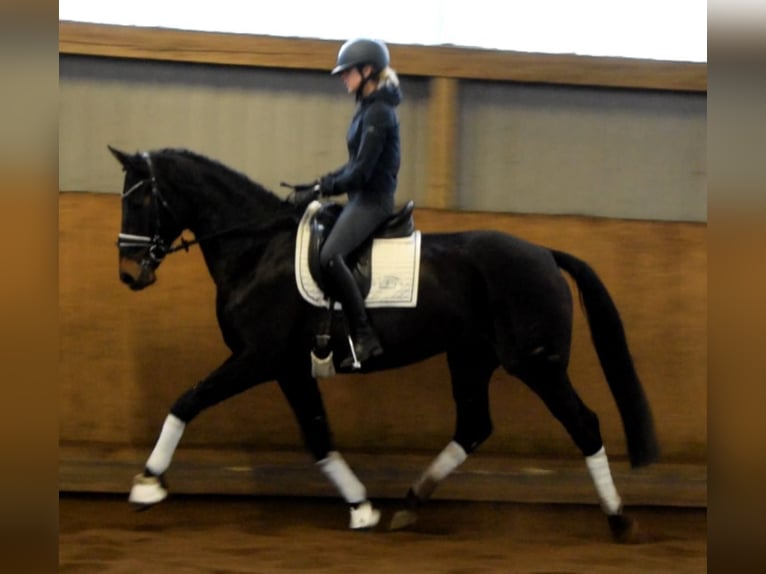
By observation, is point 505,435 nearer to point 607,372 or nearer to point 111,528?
point 607,372

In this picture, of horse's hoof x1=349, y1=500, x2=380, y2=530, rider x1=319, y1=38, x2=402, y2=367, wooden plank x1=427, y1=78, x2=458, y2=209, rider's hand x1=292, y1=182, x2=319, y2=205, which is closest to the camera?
rider x1=319, y1=38, x2=402, y2=367

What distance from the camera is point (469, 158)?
21.4 feet

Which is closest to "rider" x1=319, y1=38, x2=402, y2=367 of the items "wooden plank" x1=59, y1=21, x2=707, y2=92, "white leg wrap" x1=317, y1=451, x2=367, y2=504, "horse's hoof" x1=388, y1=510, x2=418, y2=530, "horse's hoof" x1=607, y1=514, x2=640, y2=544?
"white leg wrap" x1=317, y1=451, x2=367, y2=504

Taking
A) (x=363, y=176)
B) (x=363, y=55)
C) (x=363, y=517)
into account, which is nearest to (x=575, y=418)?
(x=363, y=517)

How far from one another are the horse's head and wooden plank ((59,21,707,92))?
1.34 meters

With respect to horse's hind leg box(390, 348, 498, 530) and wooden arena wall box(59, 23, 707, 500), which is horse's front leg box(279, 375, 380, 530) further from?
wooden arena wall box(59, 23, 707, 500)

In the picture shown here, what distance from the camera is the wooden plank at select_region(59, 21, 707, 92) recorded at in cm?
619

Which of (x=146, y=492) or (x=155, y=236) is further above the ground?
(x=155, y=236)

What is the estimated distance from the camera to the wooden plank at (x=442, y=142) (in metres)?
6.39

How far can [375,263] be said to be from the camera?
5.04 meters

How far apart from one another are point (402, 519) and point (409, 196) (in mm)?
2107

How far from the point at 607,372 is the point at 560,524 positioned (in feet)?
3.41

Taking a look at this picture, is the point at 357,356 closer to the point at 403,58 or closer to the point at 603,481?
the point at 603,481

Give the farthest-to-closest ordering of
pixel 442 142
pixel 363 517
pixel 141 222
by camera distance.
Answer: pixel 442 142 → pixel 363 517 → pixel 141 222
